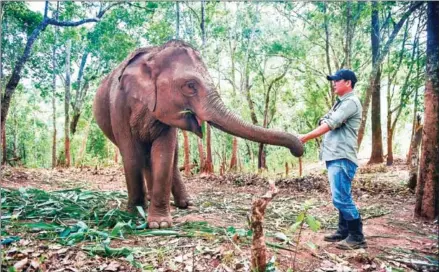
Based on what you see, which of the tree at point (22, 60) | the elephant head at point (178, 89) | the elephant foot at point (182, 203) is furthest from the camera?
the tree at point (22, 60)

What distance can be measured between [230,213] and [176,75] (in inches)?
60.0

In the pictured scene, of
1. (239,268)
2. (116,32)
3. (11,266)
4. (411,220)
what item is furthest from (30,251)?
(116,32)

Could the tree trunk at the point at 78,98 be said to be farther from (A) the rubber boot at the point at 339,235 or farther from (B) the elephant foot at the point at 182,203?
(A) the rubber boot at the point at 339,235

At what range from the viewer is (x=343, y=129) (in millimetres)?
2781

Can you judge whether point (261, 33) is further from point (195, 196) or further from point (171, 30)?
point (195, 196)

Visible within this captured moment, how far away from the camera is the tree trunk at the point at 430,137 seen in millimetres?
3201

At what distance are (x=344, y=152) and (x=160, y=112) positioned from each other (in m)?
1.53

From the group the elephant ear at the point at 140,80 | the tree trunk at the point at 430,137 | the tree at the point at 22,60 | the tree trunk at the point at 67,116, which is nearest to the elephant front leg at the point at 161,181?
the elephant ear at the point at 140,80

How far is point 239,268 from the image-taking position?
220 cm

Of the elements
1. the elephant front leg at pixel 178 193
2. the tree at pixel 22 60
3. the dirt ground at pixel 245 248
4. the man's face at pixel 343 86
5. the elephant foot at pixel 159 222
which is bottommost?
the dirt ground at pixel 245 248

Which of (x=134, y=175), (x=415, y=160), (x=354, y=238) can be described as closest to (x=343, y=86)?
(x=354, y=238)

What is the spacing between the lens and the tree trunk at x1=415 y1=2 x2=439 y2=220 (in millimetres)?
3201

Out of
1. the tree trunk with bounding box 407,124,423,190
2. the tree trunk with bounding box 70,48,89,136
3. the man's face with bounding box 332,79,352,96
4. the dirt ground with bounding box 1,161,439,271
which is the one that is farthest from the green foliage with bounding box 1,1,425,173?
the dirt ground with bounding box 1,161,439,271

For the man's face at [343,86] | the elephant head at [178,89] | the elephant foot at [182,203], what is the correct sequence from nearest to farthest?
the man's face at [343,86], the elephant head at [178,89], the elephant foot at [182,203]
